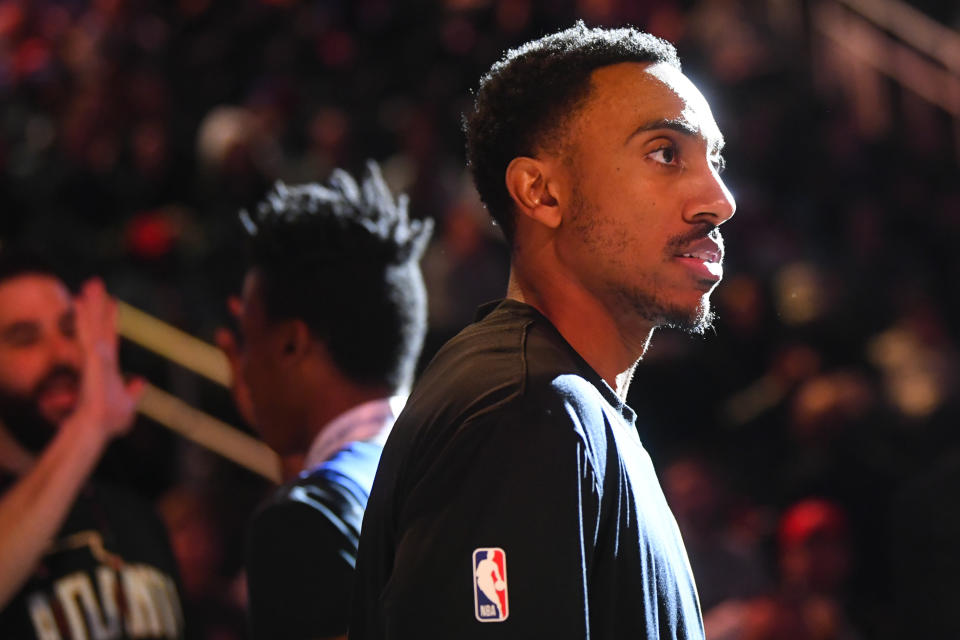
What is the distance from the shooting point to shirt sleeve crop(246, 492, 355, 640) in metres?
2.15

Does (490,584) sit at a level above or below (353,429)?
below

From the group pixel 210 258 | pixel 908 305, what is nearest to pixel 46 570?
pixel 210 258

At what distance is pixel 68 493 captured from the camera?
2703mm

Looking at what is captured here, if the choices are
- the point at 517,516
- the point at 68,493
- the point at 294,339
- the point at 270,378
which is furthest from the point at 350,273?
the point at 517,516

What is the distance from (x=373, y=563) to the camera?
5.47 ft

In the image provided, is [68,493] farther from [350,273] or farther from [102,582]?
[350,273]

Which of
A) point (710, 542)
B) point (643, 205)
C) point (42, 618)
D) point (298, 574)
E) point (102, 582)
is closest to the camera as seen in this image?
point (643, 205)

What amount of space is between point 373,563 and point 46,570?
1448 mm

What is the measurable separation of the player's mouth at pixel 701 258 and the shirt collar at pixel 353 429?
3.14ft

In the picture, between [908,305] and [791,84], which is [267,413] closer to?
[908,305]

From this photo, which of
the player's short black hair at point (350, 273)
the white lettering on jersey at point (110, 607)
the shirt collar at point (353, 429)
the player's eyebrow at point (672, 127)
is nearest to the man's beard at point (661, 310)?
the player's eyebrow at point (672, 127)

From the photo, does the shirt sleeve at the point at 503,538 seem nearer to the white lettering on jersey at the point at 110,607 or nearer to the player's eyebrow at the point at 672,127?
the player's eyebrow at the point at 672,127

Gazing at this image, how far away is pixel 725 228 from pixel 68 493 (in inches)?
198

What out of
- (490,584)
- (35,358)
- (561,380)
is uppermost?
(35,358)
